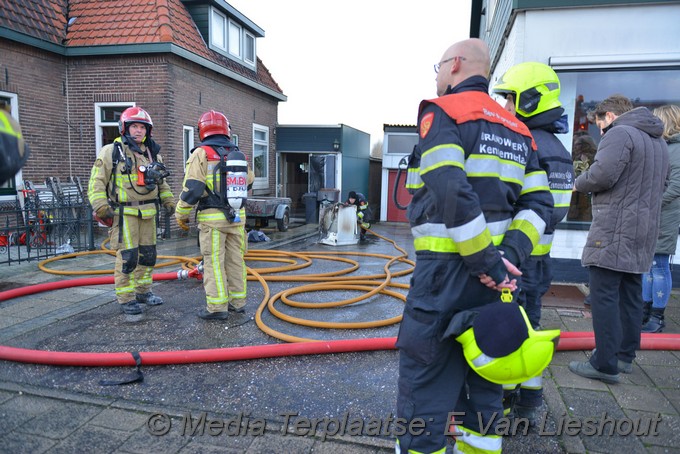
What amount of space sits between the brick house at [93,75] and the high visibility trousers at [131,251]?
6.49m

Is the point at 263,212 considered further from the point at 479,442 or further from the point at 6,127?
the point at 6,127

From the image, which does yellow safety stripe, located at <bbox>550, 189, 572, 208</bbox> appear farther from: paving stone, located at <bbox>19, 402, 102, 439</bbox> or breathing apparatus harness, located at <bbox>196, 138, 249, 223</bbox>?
paving stone, located at <bbox>19, 402, 102, 439</bbox>

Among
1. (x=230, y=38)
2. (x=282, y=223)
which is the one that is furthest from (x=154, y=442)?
(x=230, y=38)

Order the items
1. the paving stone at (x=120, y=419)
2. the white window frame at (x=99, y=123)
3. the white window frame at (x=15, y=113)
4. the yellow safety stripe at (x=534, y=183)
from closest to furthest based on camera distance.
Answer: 1. the yellow safety stripe at (x=534, y=183)
2. the paving stone at (x=120, y=419)
3. the white window frame at (x=15, y=113)
4. the white window frame at (x=99, y=123)

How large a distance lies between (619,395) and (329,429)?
2015mm

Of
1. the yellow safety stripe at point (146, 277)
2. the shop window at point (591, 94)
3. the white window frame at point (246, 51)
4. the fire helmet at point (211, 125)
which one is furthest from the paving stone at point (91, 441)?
the white window frame at point (246, 51)

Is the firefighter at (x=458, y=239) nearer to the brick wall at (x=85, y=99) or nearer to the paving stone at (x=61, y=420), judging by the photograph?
the paving stone at (x=61, y=420)

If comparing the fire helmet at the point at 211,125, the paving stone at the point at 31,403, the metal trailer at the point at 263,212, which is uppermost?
the fire helmet at the point at 211,125

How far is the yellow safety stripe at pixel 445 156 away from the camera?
1.96 meters

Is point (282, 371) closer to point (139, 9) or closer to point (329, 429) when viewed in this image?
point (329, 429)

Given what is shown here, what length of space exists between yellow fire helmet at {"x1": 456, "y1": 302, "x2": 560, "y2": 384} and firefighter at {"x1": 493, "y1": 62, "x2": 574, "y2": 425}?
2.79ft

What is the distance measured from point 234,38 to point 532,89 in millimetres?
13578

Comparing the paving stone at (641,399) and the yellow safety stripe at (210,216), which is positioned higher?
the yellow safety stripe at (210,216)

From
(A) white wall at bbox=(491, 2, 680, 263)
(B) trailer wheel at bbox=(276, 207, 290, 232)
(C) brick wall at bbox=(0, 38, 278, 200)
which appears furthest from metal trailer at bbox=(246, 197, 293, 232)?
(A) white wall at bbox=(491, 2, 680, 263)
